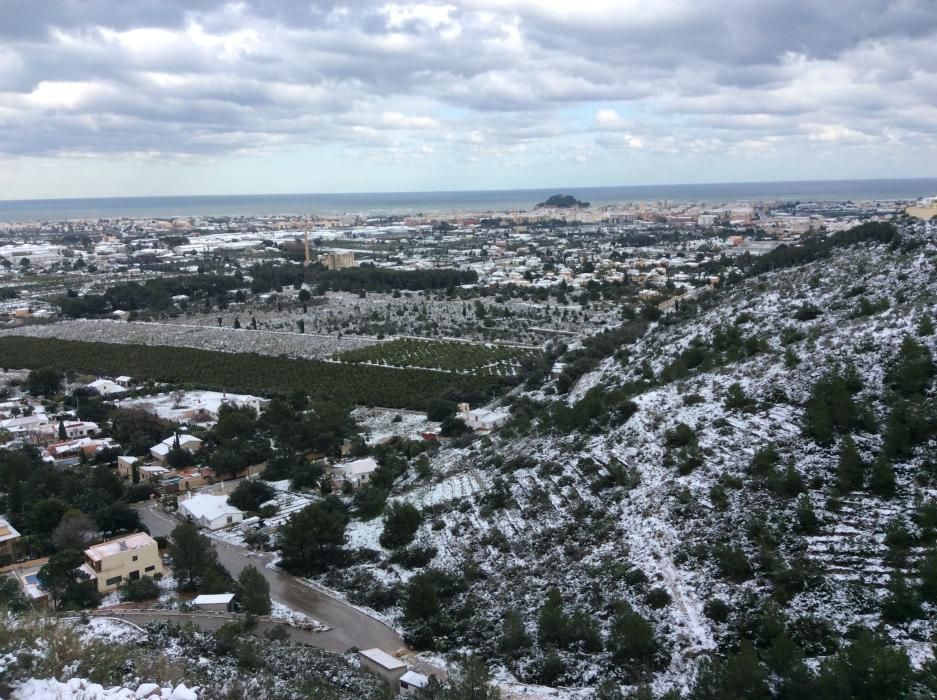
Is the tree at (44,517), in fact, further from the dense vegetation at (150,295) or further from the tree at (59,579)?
the dense vegetation at (150,295)

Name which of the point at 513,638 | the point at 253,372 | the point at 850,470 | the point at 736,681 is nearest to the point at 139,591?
the point at 513,638

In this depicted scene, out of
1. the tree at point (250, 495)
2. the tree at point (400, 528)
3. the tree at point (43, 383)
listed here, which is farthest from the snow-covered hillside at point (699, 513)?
the tree at point (43, 383)

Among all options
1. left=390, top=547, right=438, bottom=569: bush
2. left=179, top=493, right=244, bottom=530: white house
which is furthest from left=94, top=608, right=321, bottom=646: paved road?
left=179, top=493, right=244, bottom=530: white house

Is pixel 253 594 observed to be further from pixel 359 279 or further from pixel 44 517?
pixel 359 279

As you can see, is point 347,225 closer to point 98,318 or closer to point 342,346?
point 98,318

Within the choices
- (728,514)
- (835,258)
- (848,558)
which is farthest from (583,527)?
(835,258)

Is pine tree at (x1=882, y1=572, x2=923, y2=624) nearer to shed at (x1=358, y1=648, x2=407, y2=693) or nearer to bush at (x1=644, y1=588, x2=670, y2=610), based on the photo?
bush at (x1=644, y1=588, x2=670, y2=610)
